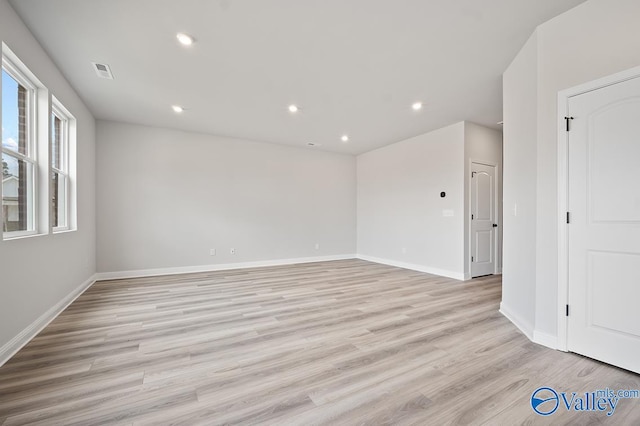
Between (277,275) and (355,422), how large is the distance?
392 centimetres

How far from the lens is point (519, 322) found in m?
2.80

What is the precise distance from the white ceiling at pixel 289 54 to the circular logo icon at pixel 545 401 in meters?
2.89

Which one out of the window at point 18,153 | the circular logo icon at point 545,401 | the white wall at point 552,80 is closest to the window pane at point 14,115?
the window at point 18,153

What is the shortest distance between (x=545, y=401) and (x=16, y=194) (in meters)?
4.57

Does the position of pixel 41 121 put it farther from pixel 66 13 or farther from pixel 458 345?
pixel 458 345

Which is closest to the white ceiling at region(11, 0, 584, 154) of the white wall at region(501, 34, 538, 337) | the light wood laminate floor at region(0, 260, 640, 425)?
the white wall at region(501, 34, 538, 337)

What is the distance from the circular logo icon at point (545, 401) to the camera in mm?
1627

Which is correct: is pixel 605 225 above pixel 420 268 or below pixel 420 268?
above

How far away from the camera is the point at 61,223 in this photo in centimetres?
365

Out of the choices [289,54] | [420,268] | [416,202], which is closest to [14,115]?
[289,54]

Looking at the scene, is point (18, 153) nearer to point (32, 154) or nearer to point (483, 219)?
point (32, 154)

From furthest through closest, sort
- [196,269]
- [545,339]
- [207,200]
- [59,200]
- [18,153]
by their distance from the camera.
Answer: [207,200] < [196,269] < [59,200] < [18,153] < [545,339]

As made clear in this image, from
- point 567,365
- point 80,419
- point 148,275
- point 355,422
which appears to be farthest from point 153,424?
point 148,275

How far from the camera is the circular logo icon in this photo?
5.34 ft
